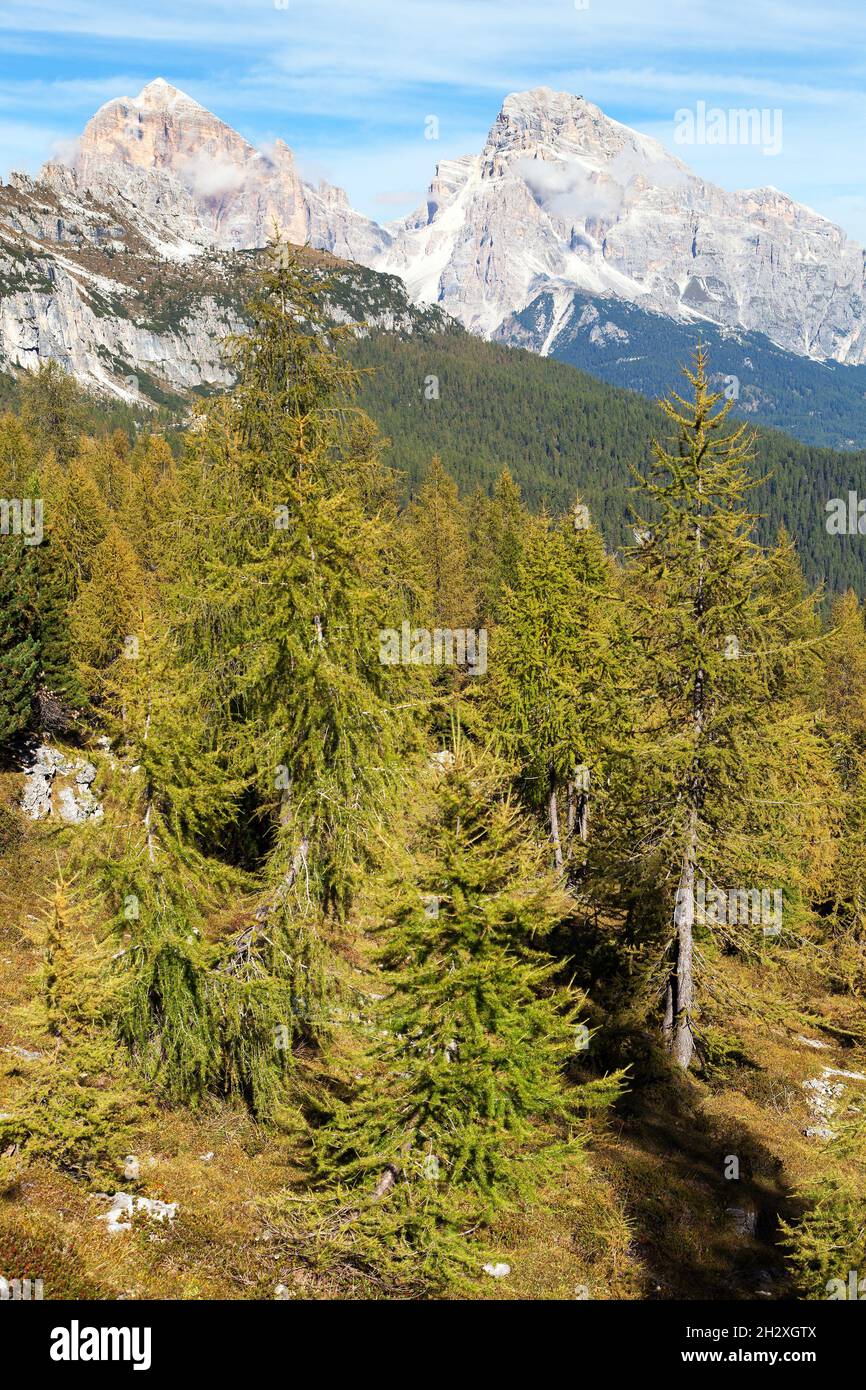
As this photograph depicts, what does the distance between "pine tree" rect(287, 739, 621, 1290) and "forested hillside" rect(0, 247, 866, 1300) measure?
5 cm

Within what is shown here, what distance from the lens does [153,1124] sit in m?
12.7

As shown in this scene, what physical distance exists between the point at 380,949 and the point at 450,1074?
1.69 meters

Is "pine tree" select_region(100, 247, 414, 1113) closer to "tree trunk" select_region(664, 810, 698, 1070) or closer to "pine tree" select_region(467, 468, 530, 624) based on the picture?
"tree trunk" select_region(664, 810, 698, 1070)

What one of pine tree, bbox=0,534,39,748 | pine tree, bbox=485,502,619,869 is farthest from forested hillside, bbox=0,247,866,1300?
pine tree, bbox=0,534,39,748

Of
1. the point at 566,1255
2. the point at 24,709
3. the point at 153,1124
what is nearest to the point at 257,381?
the point at 153,1124

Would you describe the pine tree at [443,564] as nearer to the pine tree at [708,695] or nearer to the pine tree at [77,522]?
the pine tree at [77,522]

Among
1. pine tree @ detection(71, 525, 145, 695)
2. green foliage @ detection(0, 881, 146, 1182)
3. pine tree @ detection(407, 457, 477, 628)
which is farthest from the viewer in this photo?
pine tree @ detection(407, 457, 477, 628)

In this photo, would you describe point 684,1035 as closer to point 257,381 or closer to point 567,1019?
point 567,1019

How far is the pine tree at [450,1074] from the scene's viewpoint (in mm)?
9820

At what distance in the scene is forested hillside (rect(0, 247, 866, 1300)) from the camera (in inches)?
401

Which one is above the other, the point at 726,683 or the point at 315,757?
the point at 726,683

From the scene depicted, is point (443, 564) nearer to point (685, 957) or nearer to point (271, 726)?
point (685, 957)

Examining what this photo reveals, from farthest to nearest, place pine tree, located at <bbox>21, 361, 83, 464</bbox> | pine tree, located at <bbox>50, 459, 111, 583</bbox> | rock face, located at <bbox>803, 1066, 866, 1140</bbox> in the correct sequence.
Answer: pine tree, located at <bbox>21, 361, 83, 464</bbox>, pine tree, located at <bbox>50, 459, 111, 583</bbox>, rock face, located at <bbox>803, 1066, 866, 1140</bbox>
